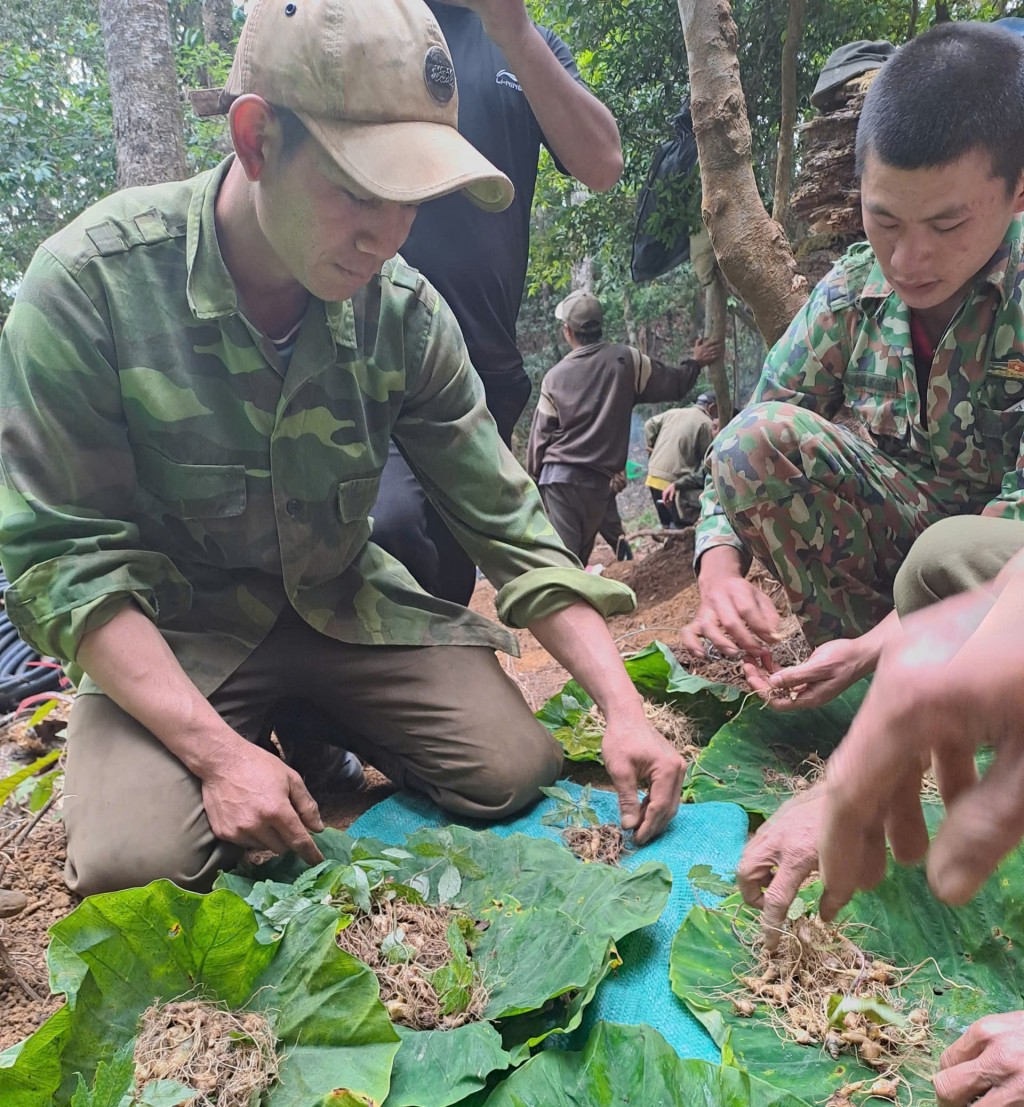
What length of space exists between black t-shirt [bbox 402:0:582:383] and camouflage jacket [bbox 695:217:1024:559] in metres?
0.78

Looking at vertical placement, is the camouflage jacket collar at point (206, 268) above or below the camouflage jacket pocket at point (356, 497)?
above

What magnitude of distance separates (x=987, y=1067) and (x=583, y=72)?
242 inches

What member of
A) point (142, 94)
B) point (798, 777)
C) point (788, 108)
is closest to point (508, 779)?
point (798, 777)

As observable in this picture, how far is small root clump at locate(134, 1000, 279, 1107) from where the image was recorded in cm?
115

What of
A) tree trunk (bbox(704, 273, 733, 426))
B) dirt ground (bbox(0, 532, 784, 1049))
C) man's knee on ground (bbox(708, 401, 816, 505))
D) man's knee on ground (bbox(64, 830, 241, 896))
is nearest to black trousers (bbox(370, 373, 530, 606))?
Answer: dirt ground (bbox(0, 532, 784, 1049))

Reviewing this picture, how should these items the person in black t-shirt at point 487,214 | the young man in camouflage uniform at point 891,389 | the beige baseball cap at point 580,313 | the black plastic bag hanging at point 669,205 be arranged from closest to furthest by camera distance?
1. the young man in camouflage uniform at point 891,389
2. the person in black t-shirt at point 487,214
3. the black plastic bag hanging at point 669,205
4. the beige baseball cap at point 580,313

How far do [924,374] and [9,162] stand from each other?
23.5ft

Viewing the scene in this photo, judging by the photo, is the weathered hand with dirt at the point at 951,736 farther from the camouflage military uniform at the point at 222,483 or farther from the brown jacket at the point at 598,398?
the brown jacket at the point at 598,398

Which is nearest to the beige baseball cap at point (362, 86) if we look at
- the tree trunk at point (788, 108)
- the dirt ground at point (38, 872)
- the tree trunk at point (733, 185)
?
the dirt ground at point (38, 872)

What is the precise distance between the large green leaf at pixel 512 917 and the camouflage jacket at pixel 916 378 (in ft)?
3.26

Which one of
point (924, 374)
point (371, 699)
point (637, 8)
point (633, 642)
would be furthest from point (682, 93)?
point (371, 699)

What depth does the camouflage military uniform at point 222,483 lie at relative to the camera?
5.35 feet

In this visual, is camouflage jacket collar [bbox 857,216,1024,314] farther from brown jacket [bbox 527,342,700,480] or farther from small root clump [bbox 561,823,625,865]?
brown jacket [bbox 527,342,700,480]

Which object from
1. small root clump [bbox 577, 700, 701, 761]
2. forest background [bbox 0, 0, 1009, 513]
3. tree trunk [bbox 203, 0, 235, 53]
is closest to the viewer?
small root clump [bbox 577, 700, 701, 761]
